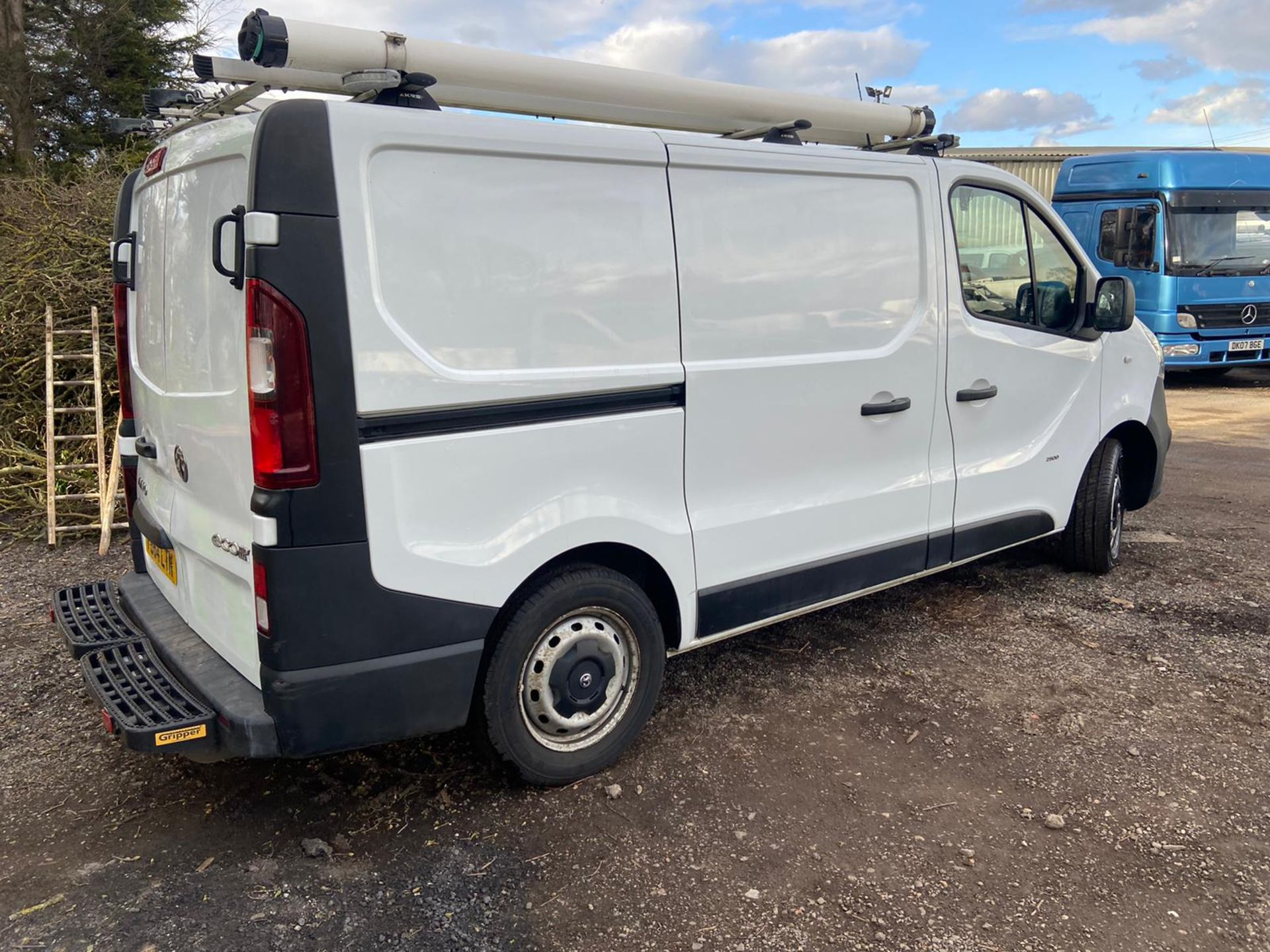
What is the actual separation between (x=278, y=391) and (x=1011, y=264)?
332 cm

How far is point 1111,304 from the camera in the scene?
4.59 meters

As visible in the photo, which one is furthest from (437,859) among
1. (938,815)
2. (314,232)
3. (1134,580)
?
(1134,580)

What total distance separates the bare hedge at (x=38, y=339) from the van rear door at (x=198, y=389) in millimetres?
3865

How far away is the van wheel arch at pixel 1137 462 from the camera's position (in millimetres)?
5199

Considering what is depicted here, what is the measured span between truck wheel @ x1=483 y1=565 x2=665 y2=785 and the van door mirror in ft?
9.25

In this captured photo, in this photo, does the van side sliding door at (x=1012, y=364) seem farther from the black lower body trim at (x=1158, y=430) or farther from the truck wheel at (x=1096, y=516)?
the black lower body trim at (x=1158, y=430)

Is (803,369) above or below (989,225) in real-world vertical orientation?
below

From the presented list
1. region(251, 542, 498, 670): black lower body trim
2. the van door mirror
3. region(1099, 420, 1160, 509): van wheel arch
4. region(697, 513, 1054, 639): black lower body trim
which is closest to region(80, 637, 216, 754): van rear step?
region(251, 542, 498, 670): black lower body trim

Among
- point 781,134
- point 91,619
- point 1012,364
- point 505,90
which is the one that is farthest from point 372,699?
point 1012,364

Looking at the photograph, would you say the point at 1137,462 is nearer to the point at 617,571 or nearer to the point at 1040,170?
the point at 617,571

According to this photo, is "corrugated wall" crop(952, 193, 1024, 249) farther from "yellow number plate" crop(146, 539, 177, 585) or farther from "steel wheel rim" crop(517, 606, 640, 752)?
"yellow number plate" crop(146, 539, 177, 585)

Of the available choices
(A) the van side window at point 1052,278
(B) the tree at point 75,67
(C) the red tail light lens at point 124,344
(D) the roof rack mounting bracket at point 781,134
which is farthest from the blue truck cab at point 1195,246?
(B) the tree at point 75,67

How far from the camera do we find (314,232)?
7.97ft

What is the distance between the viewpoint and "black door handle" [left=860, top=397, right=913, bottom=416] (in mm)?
3752
